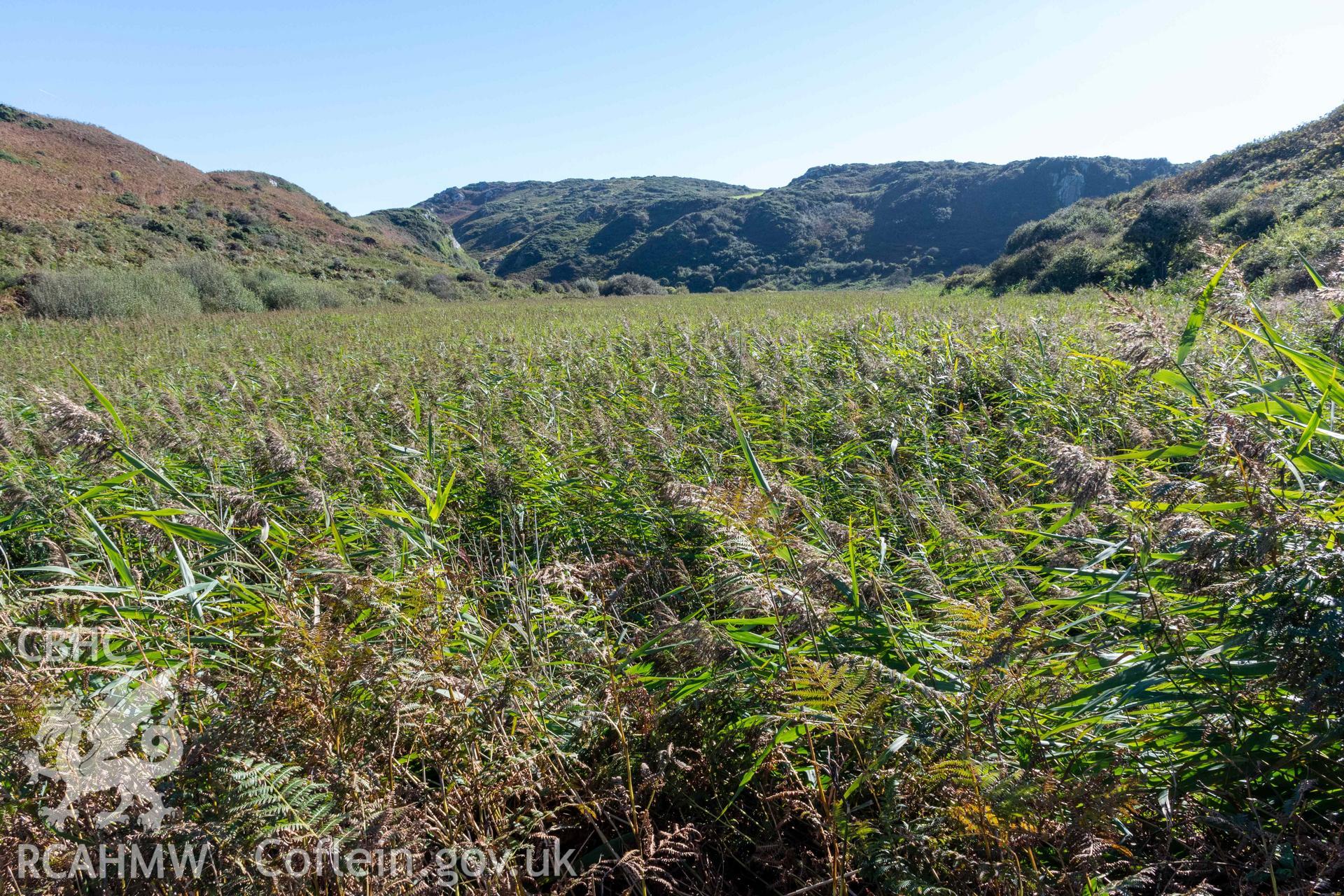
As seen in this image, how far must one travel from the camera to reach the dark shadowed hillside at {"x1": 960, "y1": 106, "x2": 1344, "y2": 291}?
1473 centimetres

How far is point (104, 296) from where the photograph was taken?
74.9 feet

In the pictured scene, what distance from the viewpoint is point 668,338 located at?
9.67 metres

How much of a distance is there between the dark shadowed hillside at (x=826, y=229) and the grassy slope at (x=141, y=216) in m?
35.0

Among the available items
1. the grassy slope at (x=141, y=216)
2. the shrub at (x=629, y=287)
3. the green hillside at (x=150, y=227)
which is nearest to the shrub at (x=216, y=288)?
the green hillside at (x=150, y=227)

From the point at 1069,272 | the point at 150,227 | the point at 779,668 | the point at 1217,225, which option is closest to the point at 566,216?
the point at 150,227

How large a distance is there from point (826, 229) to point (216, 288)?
7181 cm

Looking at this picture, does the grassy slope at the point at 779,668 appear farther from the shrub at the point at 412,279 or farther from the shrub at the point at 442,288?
the shrub at the point at 412,279

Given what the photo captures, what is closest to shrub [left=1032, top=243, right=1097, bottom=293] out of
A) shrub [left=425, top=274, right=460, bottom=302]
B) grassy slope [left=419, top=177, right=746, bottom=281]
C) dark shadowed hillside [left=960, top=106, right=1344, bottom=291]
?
dark shadowed hillside [left=960, top=106, right=1344, bottom=291]

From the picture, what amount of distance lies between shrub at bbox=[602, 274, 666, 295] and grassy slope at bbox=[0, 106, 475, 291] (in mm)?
13648

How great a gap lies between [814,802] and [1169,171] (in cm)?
10763

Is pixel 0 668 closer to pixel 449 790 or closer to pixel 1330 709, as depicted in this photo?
pixel 449 790

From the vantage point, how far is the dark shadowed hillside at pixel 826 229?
75.4m

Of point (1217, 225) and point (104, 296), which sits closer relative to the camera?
point (1217, 225)

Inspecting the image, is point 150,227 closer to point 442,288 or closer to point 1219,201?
point 442,288
